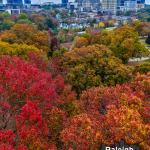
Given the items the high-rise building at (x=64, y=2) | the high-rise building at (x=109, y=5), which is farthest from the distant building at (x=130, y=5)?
the high-rise building at (x=64, y=2)

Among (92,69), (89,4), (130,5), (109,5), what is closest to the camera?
(92,69)

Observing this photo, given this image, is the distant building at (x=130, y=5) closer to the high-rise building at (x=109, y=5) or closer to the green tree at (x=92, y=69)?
the high-rise building at (x=109, y=5)

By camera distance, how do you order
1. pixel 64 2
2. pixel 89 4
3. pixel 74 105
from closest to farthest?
pixel 74 105
pixel 89 4
pixel 64 2

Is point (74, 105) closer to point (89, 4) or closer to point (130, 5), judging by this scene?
point (130, 5)

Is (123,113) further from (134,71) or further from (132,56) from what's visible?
(132,56)

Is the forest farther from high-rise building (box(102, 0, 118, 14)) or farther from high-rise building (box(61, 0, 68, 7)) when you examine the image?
high-rise building (box(61, 0, 68, 7))

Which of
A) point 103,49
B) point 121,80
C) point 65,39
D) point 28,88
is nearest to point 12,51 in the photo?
point 103,49

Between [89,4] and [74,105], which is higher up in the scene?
[89,4]

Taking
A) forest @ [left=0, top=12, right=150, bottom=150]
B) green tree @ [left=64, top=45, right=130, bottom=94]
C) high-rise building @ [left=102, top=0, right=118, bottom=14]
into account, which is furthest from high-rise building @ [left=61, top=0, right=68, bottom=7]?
green tree @ [left=64, top=45, right=130, bottom=94]

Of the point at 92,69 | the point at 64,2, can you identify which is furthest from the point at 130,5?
the point at 92,69

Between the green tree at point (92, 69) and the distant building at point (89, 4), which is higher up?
the distant building at point (89, 4)

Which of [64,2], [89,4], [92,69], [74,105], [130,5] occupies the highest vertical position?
[64,2]
